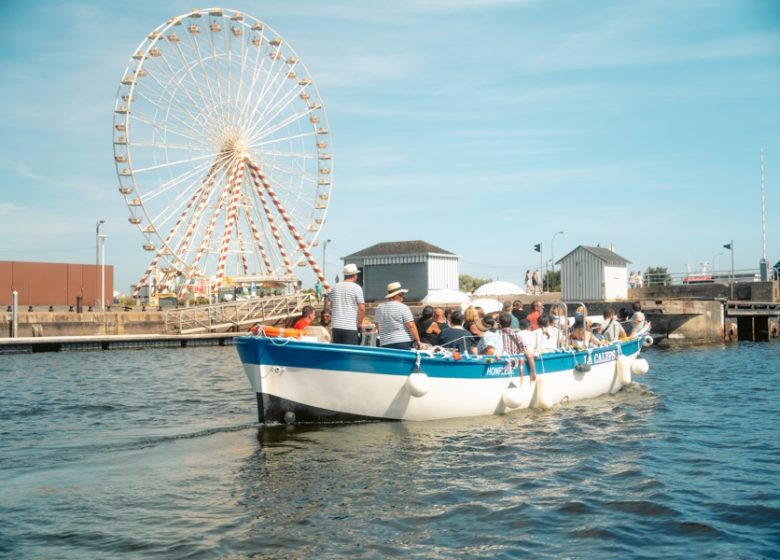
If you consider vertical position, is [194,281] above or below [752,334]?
above

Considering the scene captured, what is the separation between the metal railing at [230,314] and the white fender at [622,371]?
1017 inches

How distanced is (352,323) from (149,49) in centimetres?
3348

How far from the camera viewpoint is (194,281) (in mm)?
47188

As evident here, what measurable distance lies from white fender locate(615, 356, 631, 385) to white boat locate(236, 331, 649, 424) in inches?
186

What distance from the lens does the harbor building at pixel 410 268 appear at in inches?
2181

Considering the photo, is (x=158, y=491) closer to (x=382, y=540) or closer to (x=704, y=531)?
(x=382, y=540)

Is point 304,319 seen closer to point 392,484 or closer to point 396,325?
point 396,325

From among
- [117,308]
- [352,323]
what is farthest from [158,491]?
[117,308]

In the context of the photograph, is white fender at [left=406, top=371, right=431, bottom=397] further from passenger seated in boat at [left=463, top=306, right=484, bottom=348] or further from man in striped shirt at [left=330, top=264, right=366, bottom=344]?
passenger seated in boat at [left=463, top=306, right=484, bottom=348]

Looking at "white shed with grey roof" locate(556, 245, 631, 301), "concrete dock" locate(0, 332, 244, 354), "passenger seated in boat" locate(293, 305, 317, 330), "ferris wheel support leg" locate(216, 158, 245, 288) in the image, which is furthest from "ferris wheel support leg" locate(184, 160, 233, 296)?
"passenger seated in boat" locate(293, 305, 317, 330)

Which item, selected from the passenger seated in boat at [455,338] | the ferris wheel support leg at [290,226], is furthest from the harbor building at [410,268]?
the passenger seated in boat at [455,338]

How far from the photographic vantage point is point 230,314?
41.3 m

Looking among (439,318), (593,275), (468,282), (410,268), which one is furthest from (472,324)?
(468,282)

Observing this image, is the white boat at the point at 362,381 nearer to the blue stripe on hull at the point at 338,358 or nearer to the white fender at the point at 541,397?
the blue stripe on hull at the point at 338,358
